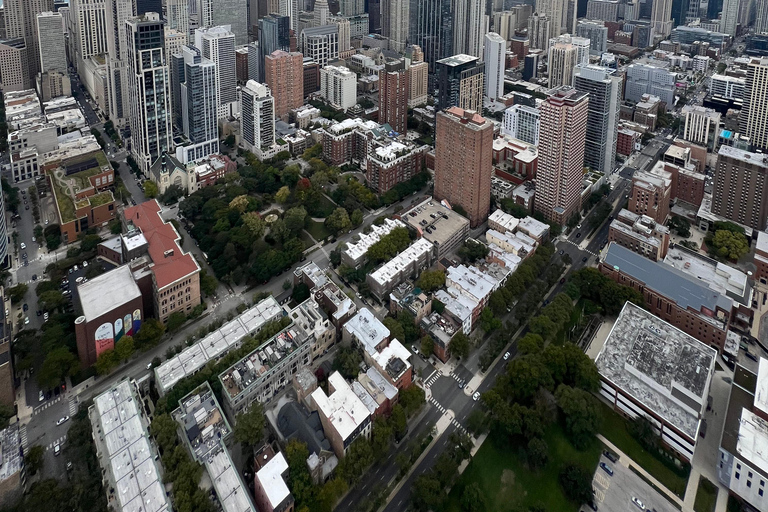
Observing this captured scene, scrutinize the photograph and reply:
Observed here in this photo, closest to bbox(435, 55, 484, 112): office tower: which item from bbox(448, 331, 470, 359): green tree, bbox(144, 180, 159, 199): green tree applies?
bbox(144, 180, 159, 199): green tree

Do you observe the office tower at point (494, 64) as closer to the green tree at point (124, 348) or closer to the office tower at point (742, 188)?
the office tower at point (742, 188)

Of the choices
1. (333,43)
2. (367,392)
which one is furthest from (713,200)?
(333,43)

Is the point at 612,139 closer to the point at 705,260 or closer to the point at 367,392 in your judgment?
the point at 705,260

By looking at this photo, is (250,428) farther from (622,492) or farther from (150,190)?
(150,190)

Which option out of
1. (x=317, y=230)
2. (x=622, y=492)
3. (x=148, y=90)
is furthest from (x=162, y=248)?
(x=622, y=492)

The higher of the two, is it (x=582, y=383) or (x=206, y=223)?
(x=206, y=223)

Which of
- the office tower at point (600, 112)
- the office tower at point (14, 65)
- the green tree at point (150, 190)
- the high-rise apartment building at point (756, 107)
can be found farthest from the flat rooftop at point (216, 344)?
the office tower at point (14, 65)

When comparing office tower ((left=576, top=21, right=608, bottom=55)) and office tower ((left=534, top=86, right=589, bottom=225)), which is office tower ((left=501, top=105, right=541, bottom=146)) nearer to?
office tower ((left=534, top=86, right=589, bottom=225))
